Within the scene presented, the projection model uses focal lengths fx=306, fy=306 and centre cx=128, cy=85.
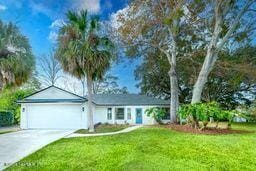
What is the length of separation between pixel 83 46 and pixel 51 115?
8388 mm

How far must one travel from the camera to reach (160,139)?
1456 centimetres

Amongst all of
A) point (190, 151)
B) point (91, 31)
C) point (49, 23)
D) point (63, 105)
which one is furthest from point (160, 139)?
point (49, 23)

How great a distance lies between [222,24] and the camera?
822 inches

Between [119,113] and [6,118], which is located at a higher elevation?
[119,113]

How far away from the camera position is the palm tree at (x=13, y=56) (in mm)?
19656

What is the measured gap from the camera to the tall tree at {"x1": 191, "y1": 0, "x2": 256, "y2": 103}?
20625 millimetres

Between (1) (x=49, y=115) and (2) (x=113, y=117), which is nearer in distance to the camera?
(1) (x=49, y=115)

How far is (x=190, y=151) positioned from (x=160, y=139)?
9.90 feet

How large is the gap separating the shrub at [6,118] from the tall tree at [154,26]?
14.2 metres

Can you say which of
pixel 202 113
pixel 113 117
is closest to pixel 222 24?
pixel 202 113

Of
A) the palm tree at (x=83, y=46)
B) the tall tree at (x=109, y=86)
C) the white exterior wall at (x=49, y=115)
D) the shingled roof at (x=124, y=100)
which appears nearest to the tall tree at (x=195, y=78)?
the shingled roof at (x=124, y=100)

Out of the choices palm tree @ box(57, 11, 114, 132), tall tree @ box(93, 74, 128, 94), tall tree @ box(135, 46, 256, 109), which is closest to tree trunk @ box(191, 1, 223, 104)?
tall tree @ box(135, 46, 256, 109)

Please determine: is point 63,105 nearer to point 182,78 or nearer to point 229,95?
point 182,78

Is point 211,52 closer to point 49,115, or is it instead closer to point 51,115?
point 51,115
